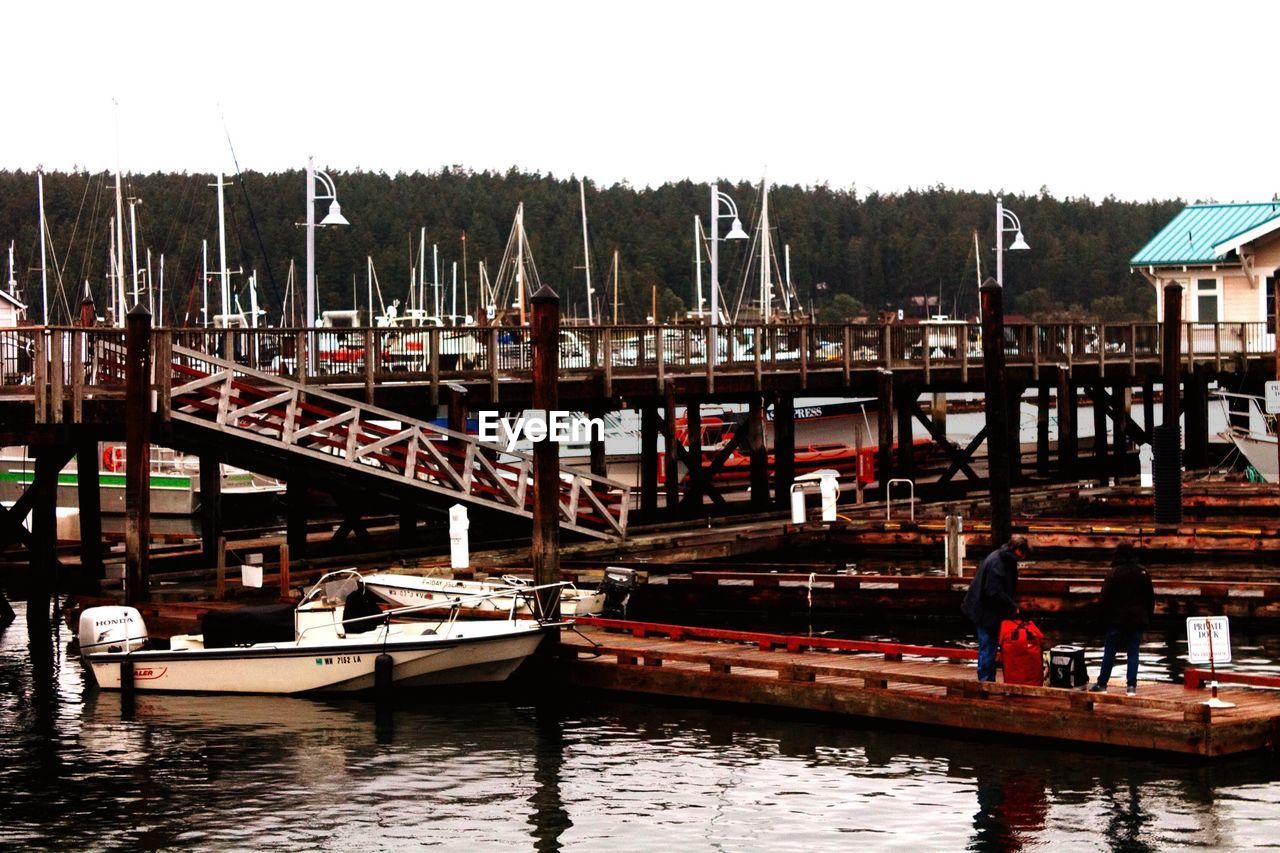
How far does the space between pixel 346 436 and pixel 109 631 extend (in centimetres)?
747

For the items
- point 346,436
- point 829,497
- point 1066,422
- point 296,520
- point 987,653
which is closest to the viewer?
point 987,653

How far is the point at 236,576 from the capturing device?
33469mm

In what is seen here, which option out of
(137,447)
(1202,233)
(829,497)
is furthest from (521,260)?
(137,447)

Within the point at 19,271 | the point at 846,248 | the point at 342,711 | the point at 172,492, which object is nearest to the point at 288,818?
the point at 342,711

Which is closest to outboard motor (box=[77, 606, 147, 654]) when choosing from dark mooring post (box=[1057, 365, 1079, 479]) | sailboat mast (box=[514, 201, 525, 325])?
dark mooring post (box=[1057, 365, 1079, 479])

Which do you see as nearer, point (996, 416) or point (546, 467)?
point (546, 467)

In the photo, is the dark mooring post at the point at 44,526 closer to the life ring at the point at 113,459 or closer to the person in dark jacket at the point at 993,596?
the person in dark jacket at the point at 993,596

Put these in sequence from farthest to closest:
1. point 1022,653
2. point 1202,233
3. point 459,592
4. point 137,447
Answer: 1. point 1202,233
2. point 459,592
3. point 137,447
4. point 1022,653

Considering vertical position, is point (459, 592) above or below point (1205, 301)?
below

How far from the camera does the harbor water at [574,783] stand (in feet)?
58.3

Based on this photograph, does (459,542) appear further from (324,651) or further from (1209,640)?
(1209,640)

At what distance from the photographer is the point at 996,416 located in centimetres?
3033

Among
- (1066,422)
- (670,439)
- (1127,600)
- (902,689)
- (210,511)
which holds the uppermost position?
(1066,422)

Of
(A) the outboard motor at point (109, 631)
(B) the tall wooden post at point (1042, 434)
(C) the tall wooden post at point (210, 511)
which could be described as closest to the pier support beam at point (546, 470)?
(A) the outboard motor at point (109, 631)
